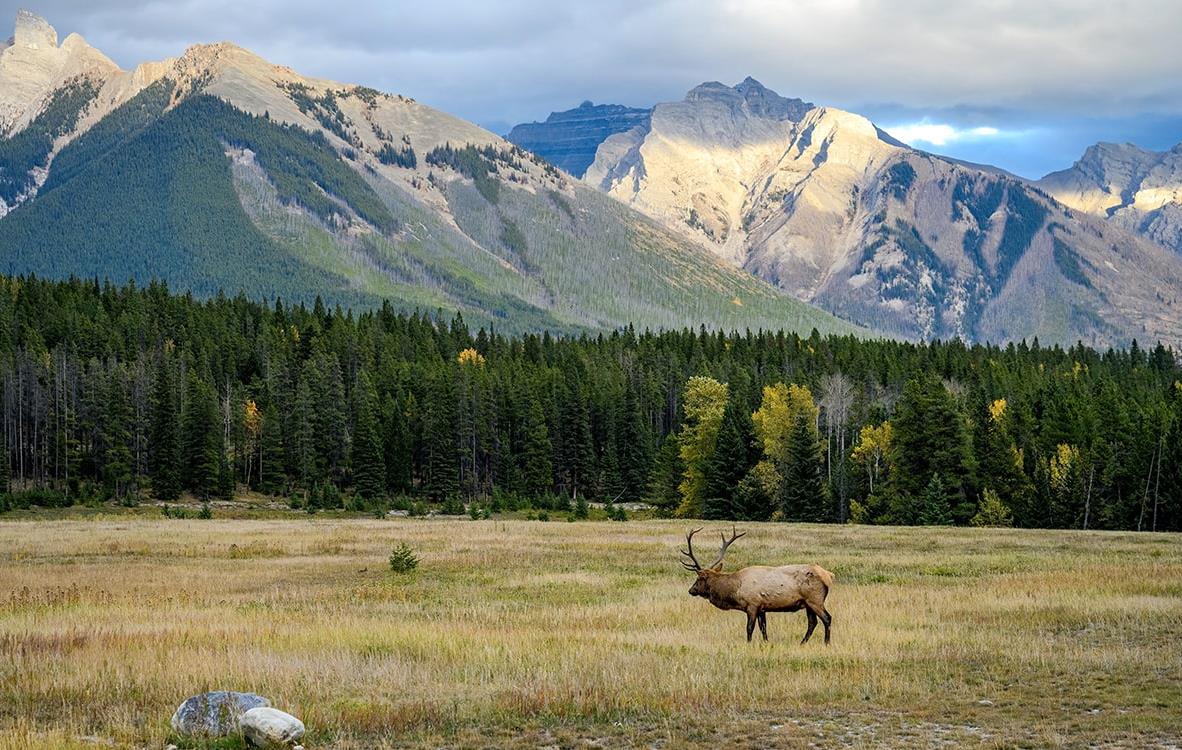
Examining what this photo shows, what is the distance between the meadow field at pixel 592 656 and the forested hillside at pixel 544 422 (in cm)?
4155

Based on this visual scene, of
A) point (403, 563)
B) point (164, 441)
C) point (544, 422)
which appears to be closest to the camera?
point (403, 563)

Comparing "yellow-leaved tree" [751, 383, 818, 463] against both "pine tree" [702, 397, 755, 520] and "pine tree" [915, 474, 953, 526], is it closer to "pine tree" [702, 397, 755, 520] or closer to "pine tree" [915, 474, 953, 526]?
"pine tree" [702, 397, 755, 520]

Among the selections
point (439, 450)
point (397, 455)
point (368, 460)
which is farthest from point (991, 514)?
point (397, 455)

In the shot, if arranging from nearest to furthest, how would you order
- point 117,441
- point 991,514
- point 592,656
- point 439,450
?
1. point 592,656
2. point 991,514
3. point 117,441
4. point 439,450

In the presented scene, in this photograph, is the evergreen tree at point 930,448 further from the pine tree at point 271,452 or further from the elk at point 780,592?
the pine tree at point 271,452

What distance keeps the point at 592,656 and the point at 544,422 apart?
112910 millimetres

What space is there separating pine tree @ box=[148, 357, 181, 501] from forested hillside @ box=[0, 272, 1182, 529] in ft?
0.91

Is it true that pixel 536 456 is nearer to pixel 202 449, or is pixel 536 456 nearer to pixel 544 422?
pixel 544 422

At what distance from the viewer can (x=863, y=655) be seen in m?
23.4

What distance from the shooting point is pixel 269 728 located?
1586cm

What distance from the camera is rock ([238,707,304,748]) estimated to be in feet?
52.0

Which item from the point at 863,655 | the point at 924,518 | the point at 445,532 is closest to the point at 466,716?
the point at 863,655

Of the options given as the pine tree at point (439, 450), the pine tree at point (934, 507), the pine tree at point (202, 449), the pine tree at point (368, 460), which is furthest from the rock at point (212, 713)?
the pine tree at point (439, 450)

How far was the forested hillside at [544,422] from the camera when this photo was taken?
84.9 metres
